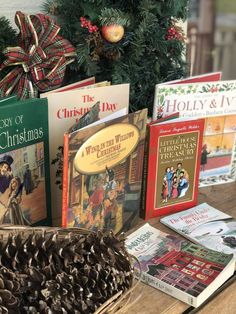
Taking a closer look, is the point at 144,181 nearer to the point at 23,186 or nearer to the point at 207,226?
the point at 207,226

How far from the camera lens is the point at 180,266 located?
0.87 m

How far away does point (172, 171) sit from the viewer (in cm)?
105

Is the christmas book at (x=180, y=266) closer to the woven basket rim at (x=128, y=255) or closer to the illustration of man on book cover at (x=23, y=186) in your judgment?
the woven basket rim at (x=128, y=255)

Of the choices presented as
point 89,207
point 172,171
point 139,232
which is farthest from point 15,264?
point 172,171

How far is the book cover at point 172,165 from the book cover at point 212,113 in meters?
0.09

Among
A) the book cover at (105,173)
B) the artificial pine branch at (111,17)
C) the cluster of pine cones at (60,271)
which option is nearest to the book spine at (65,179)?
the book cover at (105,173)

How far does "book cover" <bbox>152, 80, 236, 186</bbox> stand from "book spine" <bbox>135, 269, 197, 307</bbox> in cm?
42

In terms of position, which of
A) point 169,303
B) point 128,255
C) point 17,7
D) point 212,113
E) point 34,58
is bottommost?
point 169,303

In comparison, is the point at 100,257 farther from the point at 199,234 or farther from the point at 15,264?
the point at 199,234

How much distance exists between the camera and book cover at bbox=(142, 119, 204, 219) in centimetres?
101

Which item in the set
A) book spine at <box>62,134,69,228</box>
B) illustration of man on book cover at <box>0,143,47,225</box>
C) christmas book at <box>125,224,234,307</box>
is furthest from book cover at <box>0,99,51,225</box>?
christmas book at <box>125,224,234,307</box>

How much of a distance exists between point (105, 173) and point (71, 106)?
0.17 metres

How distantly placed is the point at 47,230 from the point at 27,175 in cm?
20

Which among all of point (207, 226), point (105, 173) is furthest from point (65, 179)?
point (207, 226)
